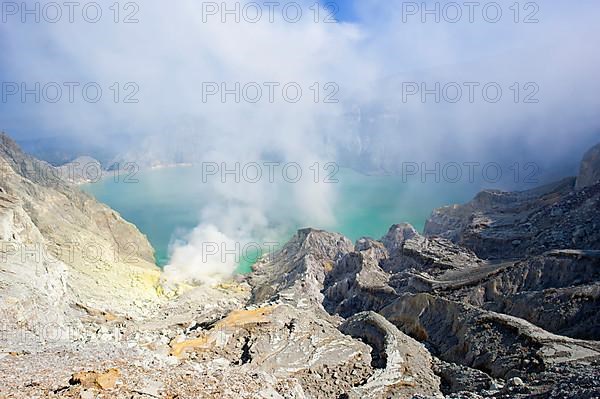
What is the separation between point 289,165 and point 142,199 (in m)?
53.7

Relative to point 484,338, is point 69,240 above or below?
above

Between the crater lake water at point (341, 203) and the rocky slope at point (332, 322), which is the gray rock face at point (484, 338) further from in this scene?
the crater lake water at point (341, 203)

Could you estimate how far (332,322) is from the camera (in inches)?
1192

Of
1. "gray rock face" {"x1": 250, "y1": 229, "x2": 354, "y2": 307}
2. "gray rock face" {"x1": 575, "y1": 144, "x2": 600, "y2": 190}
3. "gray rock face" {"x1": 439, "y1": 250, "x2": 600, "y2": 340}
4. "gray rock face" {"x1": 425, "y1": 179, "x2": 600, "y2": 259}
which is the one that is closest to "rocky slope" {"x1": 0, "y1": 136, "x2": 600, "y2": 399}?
"gray rock face" {"x1": 439, "y1": 250, "x2": 600, "y2": 340}

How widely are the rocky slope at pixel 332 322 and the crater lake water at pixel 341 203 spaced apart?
90.8 ft

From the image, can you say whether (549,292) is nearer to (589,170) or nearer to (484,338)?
(484,338)

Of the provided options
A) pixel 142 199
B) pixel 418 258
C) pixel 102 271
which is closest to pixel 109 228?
pixel 102 271

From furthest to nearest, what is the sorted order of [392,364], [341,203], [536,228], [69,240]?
[341,203], [69,240], [536,228], [392,364]

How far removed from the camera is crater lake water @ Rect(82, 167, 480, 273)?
102 metres

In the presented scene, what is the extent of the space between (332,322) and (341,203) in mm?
102023

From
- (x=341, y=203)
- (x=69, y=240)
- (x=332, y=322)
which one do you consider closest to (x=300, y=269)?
(x=332, y=322)

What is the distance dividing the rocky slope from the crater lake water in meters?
27.7

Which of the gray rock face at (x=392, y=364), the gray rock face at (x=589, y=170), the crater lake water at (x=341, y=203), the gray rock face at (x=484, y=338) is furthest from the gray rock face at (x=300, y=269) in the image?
the gray rock face at (x=589, y=170)

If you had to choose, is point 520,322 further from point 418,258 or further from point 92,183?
point 92,183
